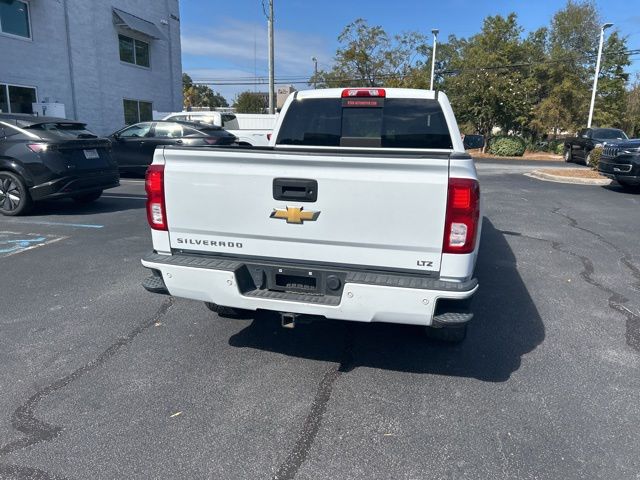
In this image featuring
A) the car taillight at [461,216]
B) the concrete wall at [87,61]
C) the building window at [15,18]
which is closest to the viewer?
the car taillight at [461,216]

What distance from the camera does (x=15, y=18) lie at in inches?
599

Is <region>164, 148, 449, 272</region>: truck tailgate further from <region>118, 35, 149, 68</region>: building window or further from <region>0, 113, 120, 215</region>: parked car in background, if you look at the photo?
<region>118, 35, 149, 68</region>: building window

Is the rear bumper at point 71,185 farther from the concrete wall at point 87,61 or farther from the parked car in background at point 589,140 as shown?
the parked car in background at point 589,140

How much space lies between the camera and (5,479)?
244cm

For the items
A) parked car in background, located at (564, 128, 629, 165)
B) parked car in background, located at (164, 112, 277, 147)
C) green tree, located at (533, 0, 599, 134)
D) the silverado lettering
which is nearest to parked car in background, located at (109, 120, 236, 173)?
parked car in background, located at (164, 112, 277, 147)

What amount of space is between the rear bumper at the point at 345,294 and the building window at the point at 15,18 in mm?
15821

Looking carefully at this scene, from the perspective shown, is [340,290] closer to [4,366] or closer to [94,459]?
[94,459]

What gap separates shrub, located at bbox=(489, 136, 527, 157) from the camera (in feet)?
98.9

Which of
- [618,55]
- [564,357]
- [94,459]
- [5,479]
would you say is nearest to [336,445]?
[94,459]

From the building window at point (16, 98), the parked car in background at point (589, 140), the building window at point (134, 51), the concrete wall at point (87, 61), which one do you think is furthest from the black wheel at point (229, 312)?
the parked car in background at point (589, 140)

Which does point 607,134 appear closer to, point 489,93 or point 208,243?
point 489,93

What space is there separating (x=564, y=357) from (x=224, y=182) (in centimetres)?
298

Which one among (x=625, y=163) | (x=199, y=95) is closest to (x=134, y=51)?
(x=625, y=163)

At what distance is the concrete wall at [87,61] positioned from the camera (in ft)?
51.2
